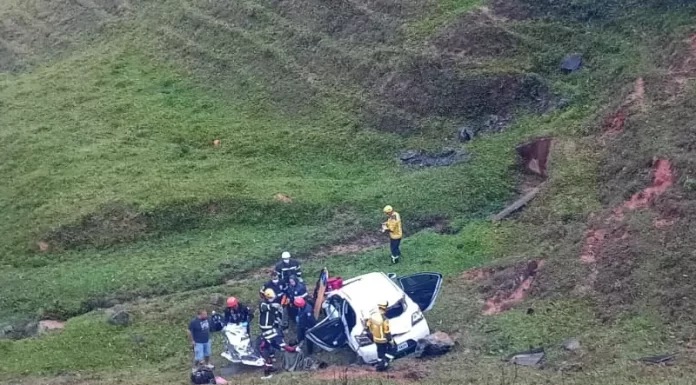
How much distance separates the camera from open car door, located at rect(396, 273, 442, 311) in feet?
61.4

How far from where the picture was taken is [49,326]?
67.4 ft

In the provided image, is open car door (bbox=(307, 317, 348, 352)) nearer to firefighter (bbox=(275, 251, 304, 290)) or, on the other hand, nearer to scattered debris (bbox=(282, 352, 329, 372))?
scattered debris (bbox=(282, 352, 329, 372))

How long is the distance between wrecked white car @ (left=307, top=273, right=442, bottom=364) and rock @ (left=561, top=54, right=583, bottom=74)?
12.4 m

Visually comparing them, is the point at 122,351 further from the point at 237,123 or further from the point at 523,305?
the point at 237,123

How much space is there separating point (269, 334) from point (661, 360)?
752 centimetres

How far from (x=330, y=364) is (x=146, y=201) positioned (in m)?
9.94

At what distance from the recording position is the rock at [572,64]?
27.4 m

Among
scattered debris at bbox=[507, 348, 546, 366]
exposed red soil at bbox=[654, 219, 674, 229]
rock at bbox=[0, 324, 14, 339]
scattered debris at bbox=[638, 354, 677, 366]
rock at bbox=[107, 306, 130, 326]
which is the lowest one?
rock at bbox=[0, 324, 14, 339]

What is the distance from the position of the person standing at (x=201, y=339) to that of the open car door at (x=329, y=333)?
2095mm

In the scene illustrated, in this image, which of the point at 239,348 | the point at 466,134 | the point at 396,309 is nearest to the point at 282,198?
the point at 466,134

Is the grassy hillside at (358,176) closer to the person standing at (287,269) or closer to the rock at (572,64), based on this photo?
the rock at (572,64)

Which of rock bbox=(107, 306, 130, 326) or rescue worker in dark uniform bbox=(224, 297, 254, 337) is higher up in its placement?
rescue worker in dark uniform bbox=(224, 297, 254, 337)

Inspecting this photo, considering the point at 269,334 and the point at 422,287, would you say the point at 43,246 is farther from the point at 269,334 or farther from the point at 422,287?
the point at 422,287

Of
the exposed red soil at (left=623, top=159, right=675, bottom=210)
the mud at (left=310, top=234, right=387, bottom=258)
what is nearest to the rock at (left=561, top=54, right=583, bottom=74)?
the exposed red soil at (left=623, top=159, right=675, bottom=210)
